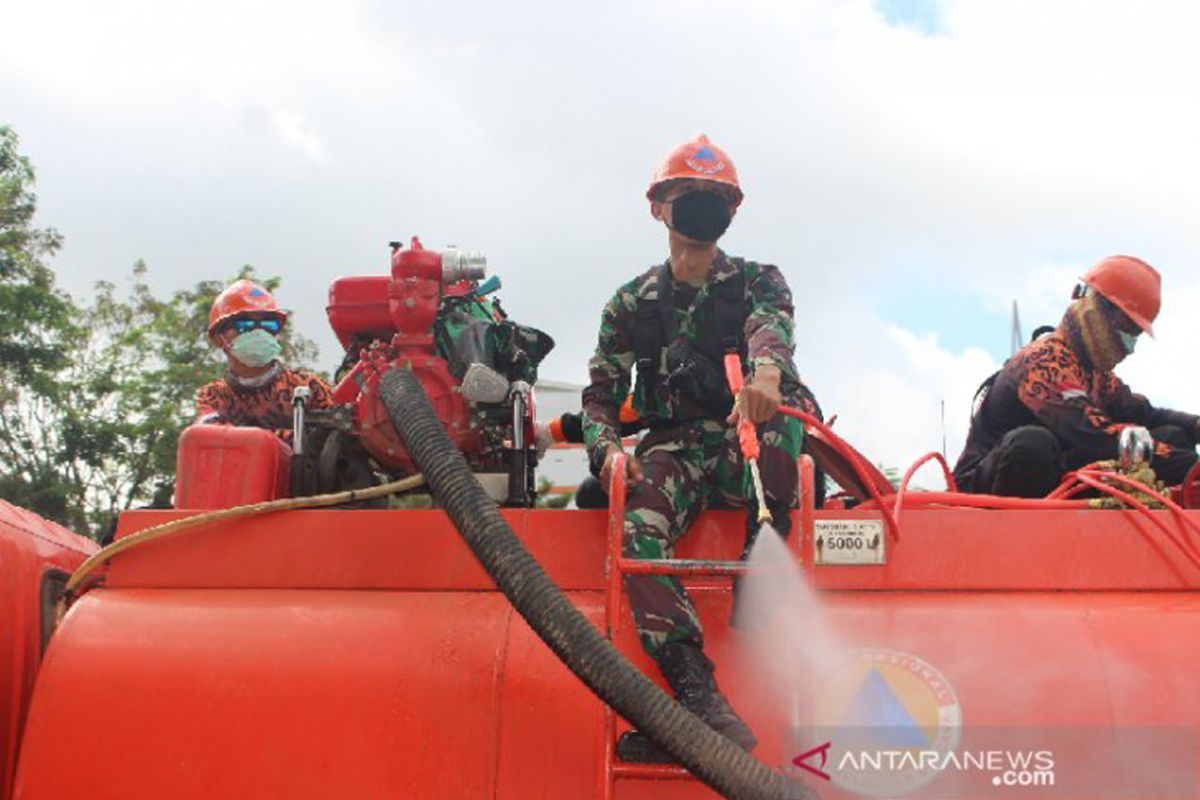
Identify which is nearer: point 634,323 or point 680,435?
point 680,435

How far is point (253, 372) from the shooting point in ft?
19.7

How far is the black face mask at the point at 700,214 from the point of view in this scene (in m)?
4.01

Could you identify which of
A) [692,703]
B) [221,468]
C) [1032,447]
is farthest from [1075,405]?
[221,468]

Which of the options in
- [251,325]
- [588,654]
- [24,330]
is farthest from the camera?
[24,330]

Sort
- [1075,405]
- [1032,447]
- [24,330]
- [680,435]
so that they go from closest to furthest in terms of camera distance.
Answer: [680,435]
[1032,447]
[1075,405]
[24,330]

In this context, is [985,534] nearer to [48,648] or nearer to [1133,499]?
[1133,499]

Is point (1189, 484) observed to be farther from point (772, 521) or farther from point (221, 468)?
point (221, 468)

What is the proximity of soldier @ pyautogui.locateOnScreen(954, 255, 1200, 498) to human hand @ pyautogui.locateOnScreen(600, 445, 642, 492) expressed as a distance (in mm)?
1638

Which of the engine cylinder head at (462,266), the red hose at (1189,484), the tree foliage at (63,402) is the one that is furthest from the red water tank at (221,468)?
the tree foliage at (63,402)

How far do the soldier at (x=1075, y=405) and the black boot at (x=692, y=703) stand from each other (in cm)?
185

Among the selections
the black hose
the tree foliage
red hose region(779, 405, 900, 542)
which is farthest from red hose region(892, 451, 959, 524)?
the tree foliage

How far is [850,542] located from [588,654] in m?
0.89

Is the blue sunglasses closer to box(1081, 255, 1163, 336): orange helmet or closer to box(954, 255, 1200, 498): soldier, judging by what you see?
box(954, 255, 1200, 498): soldier

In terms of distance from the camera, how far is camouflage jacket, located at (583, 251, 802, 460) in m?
3.89
